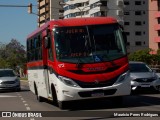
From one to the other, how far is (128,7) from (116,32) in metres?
96.6

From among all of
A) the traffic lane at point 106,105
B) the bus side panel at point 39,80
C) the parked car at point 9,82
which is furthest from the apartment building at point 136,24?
the traffic lane at point 106,105

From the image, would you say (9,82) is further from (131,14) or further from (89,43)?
(131,14)

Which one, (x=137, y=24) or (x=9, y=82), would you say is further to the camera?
(x=137, y=24)

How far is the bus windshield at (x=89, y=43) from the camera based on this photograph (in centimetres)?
1764

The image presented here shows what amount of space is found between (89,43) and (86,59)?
66 centimetres

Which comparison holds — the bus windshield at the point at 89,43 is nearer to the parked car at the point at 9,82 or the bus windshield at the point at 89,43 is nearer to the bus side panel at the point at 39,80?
the bus side panel at the point at 39,80

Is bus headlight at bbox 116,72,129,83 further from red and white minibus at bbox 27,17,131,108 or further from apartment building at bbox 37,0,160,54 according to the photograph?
apartment building at bbox 37,0,160,54

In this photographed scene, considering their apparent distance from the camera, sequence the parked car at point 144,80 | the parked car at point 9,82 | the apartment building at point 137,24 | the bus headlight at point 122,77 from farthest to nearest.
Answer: the apartment building at point 137,24 < the parked car at point 9,82 < the parked car at point 144,80 < the bus headlight at point 122,77

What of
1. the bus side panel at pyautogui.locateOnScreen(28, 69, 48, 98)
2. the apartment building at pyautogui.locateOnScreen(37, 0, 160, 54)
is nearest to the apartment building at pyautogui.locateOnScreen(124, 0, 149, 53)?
the apartment building at pyautogui.locateOnScreen(37, 0, 160, 54)

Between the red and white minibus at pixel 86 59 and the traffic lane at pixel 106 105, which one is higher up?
the red and white minibus at pixel 86 59

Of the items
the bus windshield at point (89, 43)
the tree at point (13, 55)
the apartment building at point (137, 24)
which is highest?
the apartment building at point (137, 24)

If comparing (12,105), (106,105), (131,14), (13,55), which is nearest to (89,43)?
(106,105)

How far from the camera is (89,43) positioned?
58.9ft

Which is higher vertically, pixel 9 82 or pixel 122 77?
pixel 122 77
